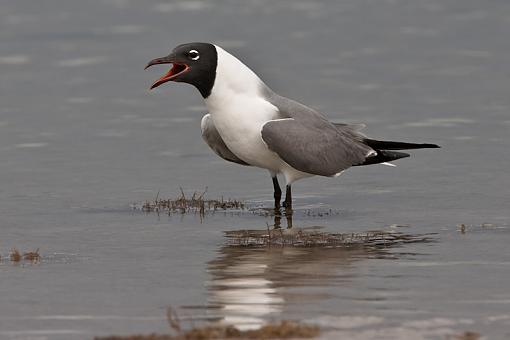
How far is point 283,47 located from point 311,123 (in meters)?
13.3

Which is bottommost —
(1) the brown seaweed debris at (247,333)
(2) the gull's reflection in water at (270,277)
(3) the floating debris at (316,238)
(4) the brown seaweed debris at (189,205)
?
(1) the brown seaweed debris at (247,333)

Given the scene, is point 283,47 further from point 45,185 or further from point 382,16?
point 45,185

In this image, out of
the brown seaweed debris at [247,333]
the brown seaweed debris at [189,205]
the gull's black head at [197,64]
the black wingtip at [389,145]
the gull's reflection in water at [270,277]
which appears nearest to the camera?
the brown seaweed debris at [247,333]

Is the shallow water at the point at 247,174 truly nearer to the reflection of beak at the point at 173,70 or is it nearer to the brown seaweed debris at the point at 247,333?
the brown seaweed debris at the point at 247,333

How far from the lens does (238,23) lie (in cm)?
3027

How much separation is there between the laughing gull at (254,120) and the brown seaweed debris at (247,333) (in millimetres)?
5630

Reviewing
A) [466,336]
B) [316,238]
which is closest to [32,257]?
[316,238]

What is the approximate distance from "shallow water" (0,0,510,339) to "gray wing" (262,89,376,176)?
49 cm

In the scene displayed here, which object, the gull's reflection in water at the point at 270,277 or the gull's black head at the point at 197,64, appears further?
the gull's black head at the point at 197,64

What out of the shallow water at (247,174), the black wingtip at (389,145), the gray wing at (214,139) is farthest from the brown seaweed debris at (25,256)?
→ the black wingtip at (389,145)

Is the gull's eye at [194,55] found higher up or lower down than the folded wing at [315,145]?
higher up

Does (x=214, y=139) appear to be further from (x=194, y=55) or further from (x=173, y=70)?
(x=194, y=55)

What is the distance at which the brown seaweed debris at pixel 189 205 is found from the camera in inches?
586

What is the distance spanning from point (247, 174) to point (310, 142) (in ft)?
9.56
